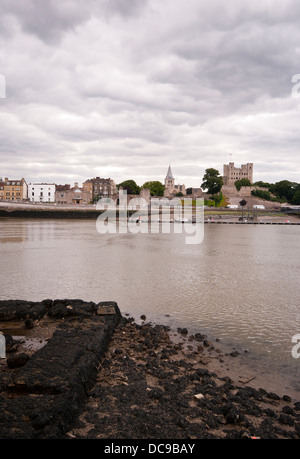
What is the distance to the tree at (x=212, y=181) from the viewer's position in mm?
97812

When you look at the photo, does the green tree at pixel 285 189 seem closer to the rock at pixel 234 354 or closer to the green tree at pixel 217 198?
the green tree at pixel 217 198

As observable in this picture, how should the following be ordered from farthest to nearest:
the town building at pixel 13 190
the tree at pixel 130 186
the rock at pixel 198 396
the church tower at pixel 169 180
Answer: the church tower at pixel 169 180
the tree at pixel 130 186
the town building at pixel 13 190
the rock at pixel 198 396

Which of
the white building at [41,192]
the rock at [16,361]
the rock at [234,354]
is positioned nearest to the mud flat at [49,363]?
the rock at [16,361]

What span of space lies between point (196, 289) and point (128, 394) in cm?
775

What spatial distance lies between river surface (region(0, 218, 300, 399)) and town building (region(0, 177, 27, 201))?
8405 centimetres

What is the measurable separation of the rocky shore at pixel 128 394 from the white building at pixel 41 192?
105m

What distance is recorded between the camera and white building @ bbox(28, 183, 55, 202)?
108044 millimetres

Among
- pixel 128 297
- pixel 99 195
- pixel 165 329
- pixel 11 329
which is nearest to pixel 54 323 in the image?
pixel 11 329

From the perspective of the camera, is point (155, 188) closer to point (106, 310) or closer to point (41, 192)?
point (41, 192)

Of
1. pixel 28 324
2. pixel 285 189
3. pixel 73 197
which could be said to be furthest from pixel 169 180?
pixel 28 324

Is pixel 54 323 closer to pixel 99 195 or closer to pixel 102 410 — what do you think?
pixel 102 410

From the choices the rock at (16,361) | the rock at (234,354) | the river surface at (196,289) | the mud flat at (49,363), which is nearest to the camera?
the mud flat at (49,363)

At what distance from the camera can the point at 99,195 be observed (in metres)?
114
